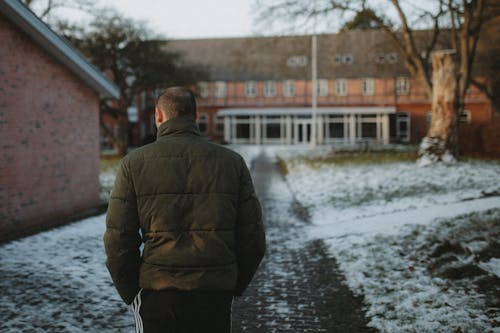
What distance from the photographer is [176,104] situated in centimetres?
289

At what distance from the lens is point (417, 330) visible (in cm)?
499

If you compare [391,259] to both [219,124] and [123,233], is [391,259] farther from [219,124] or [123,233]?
[219,124]

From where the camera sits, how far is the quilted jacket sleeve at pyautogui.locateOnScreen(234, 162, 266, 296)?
2.86m

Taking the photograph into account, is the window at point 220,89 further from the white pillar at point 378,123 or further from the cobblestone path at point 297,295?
the cobblestone path at point 297,295

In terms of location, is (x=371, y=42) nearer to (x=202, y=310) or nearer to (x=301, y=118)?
(x=301, y=118)

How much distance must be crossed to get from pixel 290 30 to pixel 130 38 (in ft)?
42.1

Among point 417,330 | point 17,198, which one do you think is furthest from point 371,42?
point 417,330

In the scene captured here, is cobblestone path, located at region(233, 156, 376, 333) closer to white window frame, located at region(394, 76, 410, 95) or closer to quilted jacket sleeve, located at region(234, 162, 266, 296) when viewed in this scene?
quilted jacket sleeve, located at region(234, 162, 266, 296)

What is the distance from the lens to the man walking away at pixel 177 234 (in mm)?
2684

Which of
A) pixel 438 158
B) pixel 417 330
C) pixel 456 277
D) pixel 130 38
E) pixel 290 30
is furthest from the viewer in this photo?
pixel 130 38

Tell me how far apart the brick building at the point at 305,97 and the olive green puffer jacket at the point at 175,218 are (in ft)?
139

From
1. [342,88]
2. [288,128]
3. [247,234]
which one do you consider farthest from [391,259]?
[342,88]

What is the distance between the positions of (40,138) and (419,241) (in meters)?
8.12

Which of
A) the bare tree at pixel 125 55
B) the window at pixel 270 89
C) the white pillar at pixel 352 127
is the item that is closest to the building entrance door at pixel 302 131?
the white pillar at pixel 352 127
